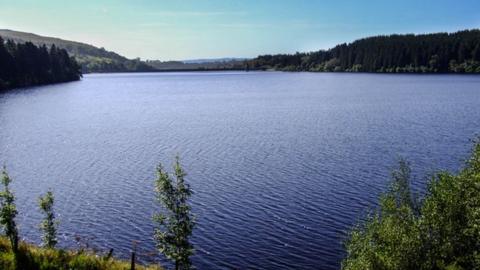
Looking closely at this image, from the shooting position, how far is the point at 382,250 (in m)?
30.4

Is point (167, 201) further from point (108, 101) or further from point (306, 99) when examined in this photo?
point (108, 101)

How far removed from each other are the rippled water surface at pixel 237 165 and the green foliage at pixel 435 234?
11.8 metres

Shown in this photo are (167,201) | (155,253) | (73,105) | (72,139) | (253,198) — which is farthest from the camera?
(73,105)

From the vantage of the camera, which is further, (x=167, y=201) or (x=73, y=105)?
(x=73, y=105)

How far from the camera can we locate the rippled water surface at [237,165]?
157ft

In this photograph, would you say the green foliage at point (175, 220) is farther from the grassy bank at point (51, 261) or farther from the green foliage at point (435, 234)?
the green foliage at point (435, 234)

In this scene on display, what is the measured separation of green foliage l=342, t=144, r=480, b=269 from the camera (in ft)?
95.3

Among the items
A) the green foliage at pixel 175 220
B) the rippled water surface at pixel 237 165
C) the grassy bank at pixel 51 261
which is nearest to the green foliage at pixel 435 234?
the green foliage at pixel 175 220

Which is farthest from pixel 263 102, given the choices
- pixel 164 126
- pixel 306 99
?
pixel 164 126

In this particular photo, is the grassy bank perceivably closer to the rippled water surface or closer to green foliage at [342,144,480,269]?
the rippled water surface

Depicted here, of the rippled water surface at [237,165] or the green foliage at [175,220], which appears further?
the rippled water surface at [237,165]

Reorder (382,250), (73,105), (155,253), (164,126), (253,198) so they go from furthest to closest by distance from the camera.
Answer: (73,105), (164,126), (253,198), (155,253), (382,250)

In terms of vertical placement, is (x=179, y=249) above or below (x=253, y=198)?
above

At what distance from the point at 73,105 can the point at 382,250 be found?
147 meters
